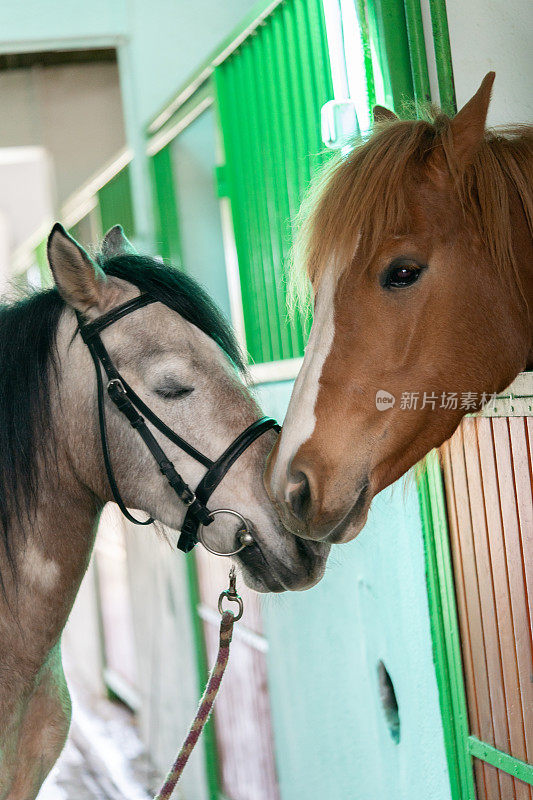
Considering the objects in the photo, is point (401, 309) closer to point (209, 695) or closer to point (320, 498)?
point (320, 498)

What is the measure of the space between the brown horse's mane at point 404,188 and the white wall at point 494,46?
0.51m

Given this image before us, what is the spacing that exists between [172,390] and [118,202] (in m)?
4.26

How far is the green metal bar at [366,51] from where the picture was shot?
2.05 m

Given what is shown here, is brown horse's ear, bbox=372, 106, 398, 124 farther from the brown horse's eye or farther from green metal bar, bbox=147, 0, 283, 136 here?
green metal bar, bbox=147, 0, 283, 136

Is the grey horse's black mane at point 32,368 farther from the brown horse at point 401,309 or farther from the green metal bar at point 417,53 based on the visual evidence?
the green metal bar at point 417,53

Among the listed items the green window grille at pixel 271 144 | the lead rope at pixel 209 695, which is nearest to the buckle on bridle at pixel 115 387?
the lead rope at pixel 209 695

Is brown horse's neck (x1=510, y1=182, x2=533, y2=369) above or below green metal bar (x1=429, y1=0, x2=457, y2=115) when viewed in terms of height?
below

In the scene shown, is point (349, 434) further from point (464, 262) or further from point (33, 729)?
point (33, 729)

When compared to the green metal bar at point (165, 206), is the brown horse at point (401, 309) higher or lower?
lower

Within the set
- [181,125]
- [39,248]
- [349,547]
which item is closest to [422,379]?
[349,547]

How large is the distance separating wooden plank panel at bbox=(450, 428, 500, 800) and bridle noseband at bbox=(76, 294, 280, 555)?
508 millimetres

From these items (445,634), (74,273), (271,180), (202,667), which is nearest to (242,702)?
(202,667)

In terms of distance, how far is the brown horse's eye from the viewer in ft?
4.33

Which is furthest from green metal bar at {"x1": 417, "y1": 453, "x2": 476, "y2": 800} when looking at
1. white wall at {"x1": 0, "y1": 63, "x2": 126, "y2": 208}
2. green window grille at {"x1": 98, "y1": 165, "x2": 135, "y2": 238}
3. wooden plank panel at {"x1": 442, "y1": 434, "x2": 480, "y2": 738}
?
white wall at {"x1": 0, "y1": 63, "x2": 126, "y2": 208}
